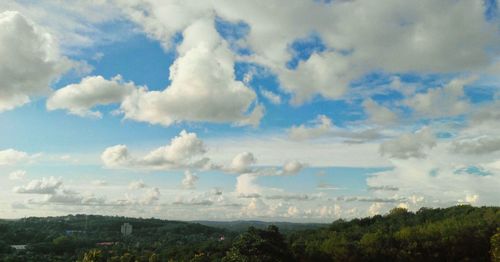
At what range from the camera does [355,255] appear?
99.2 m

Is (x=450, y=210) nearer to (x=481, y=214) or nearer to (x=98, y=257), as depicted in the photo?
(x=481, y=214)

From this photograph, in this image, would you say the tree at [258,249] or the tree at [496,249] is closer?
the tree at [258,249]

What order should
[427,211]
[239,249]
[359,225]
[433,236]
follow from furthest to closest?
[427,211]
[359,225]
[433,236]
[239,249]

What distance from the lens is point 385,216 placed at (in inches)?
6988

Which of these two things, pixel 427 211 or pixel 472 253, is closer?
pixel 472 253

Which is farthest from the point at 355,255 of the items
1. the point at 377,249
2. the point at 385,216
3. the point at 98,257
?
the point at 385,216

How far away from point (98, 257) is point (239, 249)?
31711 millimetres

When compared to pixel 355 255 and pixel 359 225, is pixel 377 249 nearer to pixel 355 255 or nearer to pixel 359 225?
pixel 355 255

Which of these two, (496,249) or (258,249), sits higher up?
(258,249)

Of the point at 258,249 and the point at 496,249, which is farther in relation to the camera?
the point at 496,249

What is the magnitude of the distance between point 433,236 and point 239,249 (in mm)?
54569

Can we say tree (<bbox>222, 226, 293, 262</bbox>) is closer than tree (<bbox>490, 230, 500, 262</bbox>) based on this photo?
Yes

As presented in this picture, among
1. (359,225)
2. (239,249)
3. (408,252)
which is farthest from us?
(359,225)

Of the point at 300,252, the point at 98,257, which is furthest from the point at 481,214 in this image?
the point at 98,257
